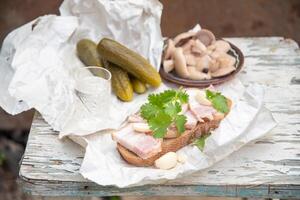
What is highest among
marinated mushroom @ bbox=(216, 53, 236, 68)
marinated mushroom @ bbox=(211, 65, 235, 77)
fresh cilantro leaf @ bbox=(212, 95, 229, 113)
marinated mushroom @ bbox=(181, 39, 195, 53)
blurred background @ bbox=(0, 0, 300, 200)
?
fresh cilantro leaf @ bbox=(212, 95, 229, 113)

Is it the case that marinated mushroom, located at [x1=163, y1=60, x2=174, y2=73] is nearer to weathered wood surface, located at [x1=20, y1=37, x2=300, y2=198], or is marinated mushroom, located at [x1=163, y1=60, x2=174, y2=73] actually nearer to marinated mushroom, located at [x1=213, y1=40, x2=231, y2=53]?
marinated mushroom, located at [x1=213, y1=40, x2=231, y2=53]

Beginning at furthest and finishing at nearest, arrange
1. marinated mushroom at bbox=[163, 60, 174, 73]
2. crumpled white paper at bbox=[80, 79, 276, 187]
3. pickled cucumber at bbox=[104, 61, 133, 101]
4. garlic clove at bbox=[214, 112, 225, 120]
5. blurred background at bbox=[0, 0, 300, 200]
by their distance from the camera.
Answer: blurred background at bbox=[0, 0, 300, 200]
marinated mushroom at bbox=[163, 60, 174, 73]
pickled cucumber at bbox=[104, 61, 133, 101]
garlic clove at bbox=[214, 112, 225, 120]
crumpled white paper at bbox=[80, 79, 276, 187]

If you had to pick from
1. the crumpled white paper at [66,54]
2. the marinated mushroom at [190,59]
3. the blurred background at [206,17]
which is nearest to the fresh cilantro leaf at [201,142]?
the crumpled white paper at [66,54]

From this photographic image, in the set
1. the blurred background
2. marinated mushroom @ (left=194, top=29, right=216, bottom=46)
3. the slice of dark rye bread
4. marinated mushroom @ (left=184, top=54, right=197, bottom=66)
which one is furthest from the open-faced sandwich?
the blurred background

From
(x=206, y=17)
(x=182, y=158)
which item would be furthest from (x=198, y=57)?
(x=206, y=17)

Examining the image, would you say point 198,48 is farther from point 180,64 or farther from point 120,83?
point 120,83

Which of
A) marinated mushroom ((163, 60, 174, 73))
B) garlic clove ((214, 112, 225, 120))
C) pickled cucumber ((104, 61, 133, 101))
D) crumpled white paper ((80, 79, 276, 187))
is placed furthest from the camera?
marinated mushroom ((163, 60, 174, 73))

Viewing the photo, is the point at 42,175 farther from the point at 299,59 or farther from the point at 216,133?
the point at 299,59
